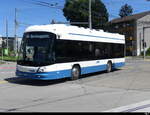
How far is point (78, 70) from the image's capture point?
52.8 ft

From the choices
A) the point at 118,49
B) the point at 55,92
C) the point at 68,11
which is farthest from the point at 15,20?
the point at 55,92

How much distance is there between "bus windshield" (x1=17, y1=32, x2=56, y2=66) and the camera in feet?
44.6

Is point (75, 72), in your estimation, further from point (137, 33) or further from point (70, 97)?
point (137, 33)

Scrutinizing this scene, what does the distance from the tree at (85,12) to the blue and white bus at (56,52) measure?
5058cm

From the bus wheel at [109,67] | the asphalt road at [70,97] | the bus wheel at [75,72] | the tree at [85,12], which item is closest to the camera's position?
the asphalt road at [70,97]

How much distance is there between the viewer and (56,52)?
13820 millimetres

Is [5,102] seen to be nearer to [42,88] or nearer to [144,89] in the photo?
[42,88]

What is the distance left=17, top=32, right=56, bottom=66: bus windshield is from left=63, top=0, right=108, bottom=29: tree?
53.3 metres

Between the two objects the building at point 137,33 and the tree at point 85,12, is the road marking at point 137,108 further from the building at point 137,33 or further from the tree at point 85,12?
the building at point 137,33

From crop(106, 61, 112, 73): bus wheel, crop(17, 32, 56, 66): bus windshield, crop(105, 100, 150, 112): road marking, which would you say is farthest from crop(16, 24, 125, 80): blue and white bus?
crop(105, 100, 150, 112): road marking

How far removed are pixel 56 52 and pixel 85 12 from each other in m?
54.5

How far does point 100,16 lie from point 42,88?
59235mm

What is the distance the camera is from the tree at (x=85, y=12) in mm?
67881

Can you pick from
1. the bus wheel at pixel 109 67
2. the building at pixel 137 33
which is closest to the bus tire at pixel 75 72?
the bus wheel at pixel 109 67
